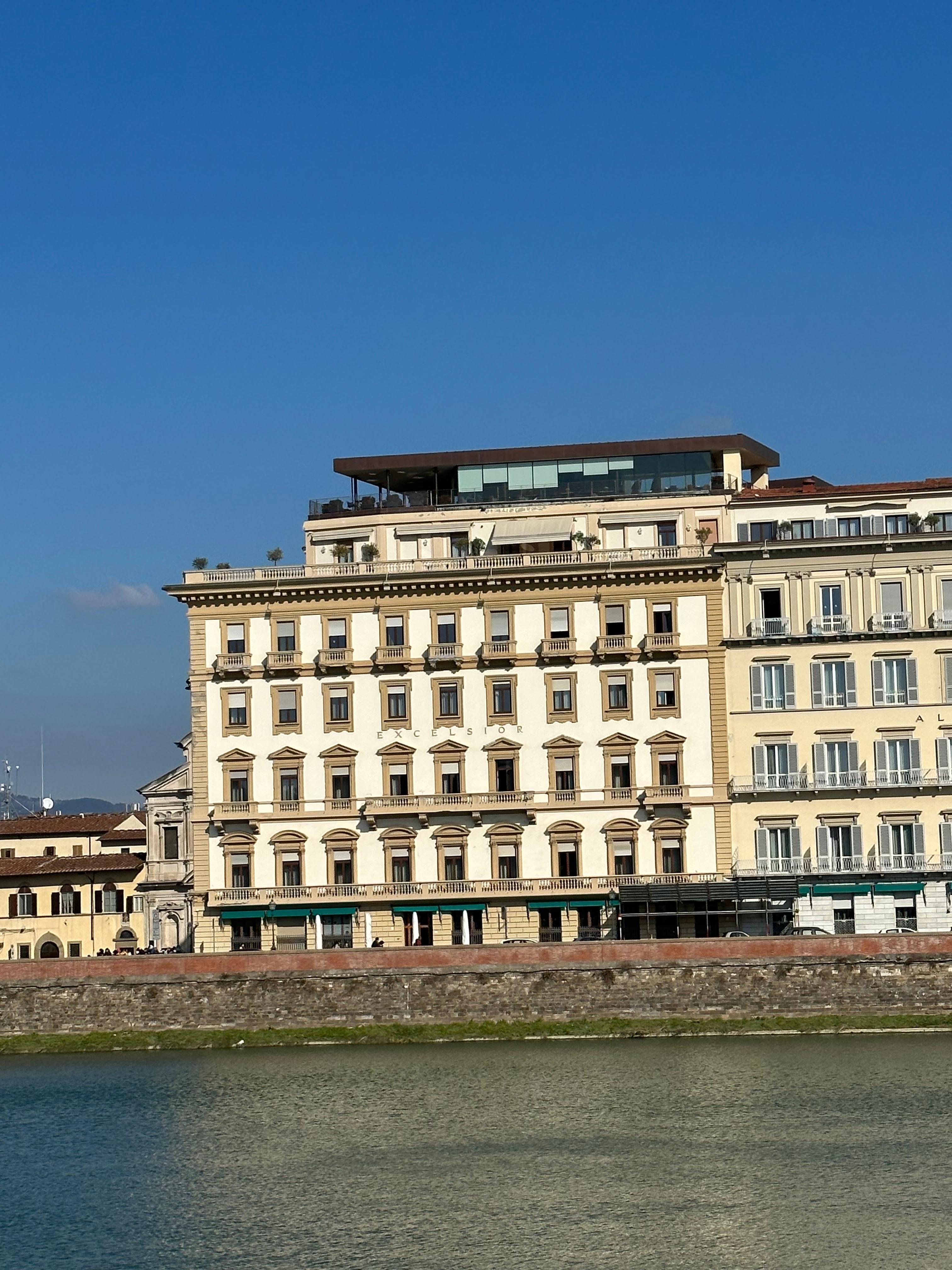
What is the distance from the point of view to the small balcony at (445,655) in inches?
3484

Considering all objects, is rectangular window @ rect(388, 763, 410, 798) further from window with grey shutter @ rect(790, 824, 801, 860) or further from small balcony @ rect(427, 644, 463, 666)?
window with grey shutter @ rect(790, 824, 801, 860)

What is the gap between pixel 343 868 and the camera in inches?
3501

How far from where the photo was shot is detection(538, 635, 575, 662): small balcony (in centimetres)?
8794

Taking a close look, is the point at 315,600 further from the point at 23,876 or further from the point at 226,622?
the point at 23,876

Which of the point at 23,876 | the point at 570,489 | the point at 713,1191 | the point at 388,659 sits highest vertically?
the point at 570,489

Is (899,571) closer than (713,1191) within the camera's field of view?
No

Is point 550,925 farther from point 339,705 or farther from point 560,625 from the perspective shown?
point 339,705

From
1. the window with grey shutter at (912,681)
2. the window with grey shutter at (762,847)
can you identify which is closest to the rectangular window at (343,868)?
the window with grey shutter at (762,847)

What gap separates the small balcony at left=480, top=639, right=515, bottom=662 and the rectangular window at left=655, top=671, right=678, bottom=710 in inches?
248

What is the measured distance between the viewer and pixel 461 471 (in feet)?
315

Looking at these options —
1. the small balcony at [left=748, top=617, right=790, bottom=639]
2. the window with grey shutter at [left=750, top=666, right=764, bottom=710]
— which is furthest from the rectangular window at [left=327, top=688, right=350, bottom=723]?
the small balcony at [left=748, top=617, right=790, bottom=639]

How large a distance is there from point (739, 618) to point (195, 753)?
24464 mm

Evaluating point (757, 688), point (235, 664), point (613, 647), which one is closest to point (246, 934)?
point (235, 664)

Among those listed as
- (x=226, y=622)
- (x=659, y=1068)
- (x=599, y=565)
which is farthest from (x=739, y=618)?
(x=659, y=1068)
